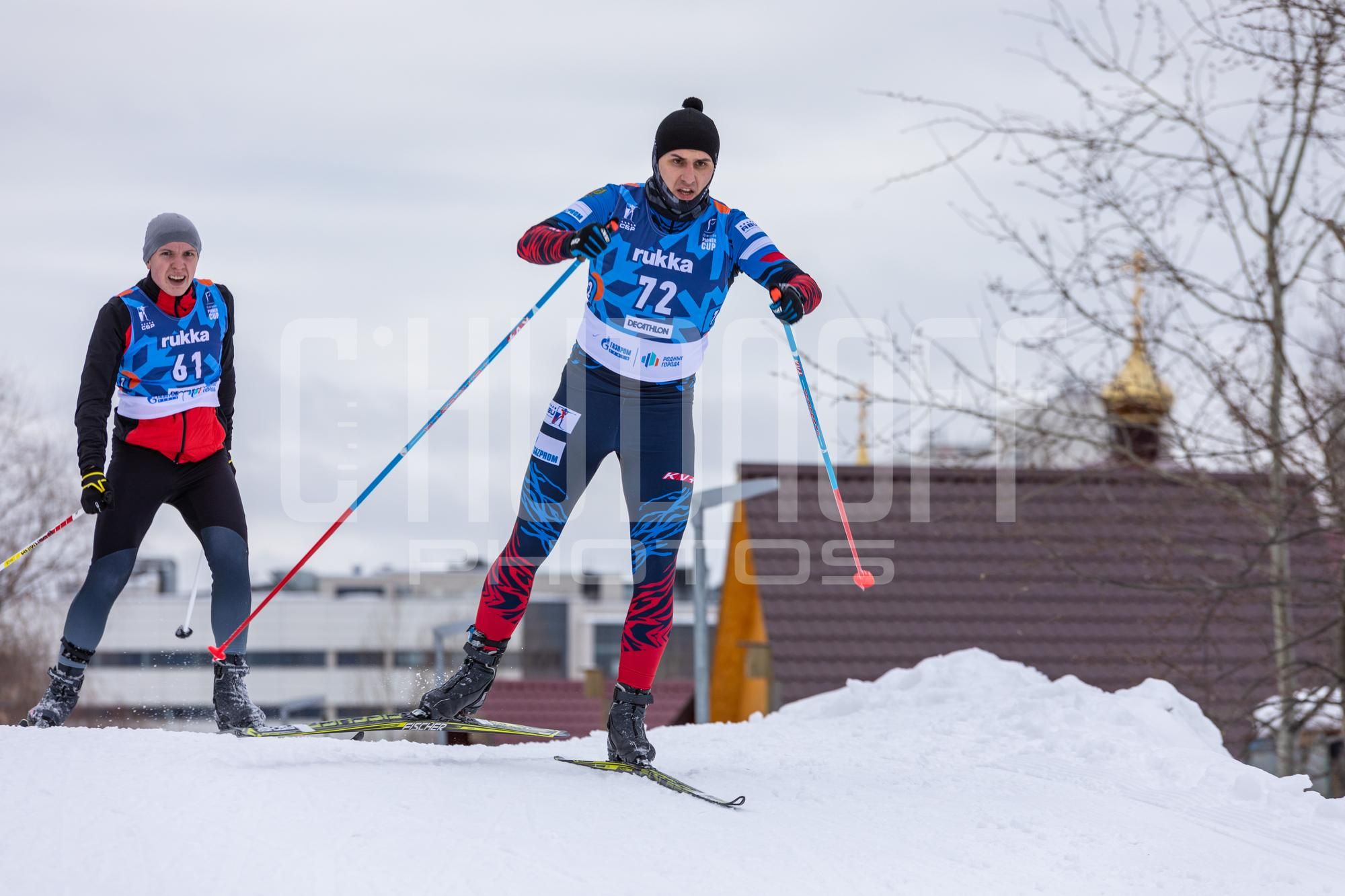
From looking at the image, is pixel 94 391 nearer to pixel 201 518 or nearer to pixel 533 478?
pixel 201 518

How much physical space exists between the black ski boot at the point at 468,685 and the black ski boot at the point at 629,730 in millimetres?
445

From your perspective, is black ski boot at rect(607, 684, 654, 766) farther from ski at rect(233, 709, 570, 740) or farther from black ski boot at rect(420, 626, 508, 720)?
black ski boot at rect(420, 626, 508, 720)

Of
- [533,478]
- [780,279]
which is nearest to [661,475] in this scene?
[533,478]

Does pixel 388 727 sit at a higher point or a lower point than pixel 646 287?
lower

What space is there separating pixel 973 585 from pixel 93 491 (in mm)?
9736

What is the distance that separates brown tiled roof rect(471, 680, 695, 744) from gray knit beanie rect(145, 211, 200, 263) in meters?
12.3

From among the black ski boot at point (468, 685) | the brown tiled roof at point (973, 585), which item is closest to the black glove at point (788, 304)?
the black ski boot at point (468, 685)

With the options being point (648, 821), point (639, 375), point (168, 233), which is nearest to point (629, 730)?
point (648, 821)

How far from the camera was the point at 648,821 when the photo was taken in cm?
370

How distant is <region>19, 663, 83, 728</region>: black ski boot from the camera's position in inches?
178

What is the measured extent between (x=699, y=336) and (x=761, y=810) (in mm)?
1553

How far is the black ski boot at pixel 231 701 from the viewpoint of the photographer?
4.71 metres

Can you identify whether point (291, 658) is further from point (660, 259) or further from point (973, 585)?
point (660, 259)

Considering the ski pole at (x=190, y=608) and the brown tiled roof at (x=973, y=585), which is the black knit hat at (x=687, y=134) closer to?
the ski pole at (x=190, y=608)
